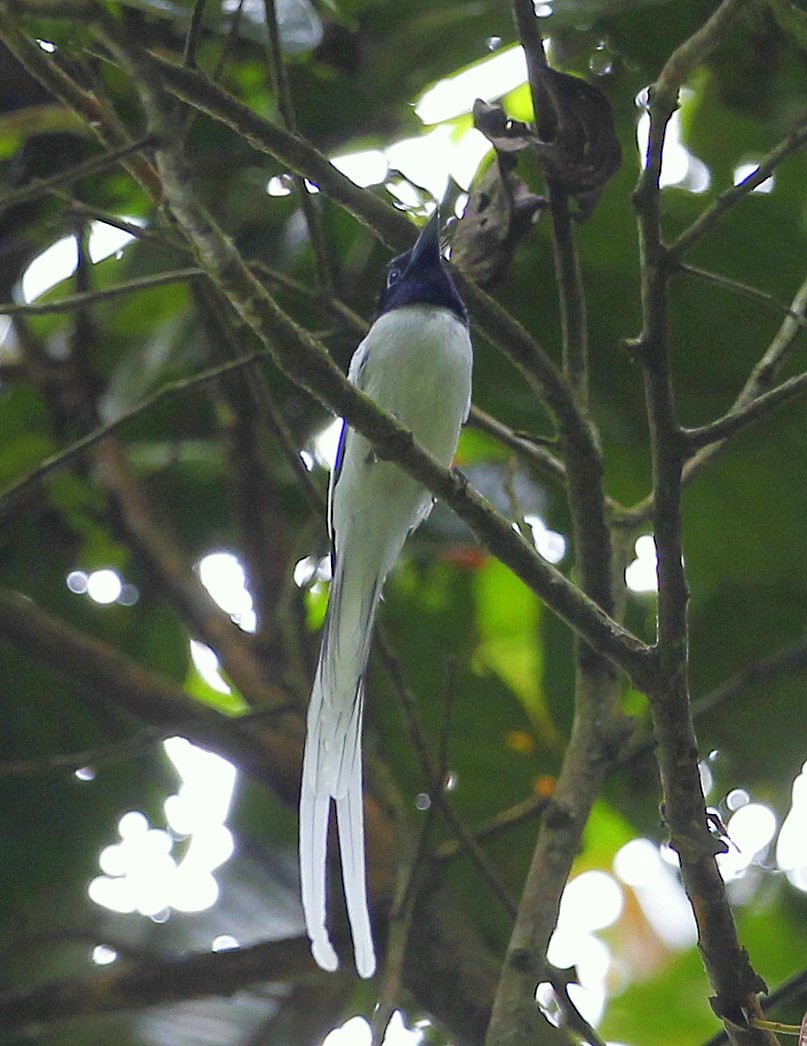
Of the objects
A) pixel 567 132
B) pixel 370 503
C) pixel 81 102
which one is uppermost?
pixel 81 102

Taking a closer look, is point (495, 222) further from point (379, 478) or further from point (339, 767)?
point (339, 767)

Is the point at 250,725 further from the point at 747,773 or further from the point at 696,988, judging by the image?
the point at 696,988

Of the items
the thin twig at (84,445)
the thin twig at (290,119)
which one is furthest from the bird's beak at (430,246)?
the thin twig at (84,445)

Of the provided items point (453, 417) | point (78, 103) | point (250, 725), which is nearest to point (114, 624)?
point (250, 725)

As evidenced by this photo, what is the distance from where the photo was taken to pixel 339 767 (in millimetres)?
2320

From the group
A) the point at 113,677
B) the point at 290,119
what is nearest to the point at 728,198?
the point at 290,119

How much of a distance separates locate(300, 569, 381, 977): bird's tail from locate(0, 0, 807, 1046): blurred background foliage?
1.06 ft

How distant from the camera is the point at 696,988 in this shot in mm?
3387

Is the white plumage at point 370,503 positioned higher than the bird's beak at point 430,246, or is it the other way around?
the bird's beak at point 430,246

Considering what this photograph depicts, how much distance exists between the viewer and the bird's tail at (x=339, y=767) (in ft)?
6.98

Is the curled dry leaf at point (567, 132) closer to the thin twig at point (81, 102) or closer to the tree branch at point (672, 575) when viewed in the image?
the tree branch at point (672, 575)

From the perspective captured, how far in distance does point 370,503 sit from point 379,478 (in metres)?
0.05

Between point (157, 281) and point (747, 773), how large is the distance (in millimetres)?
1755

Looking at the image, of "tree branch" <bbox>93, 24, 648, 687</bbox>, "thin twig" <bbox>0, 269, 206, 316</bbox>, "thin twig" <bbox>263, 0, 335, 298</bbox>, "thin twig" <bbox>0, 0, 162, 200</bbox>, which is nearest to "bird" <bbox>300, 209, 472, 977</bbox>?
"thin twig" <bbox>263, 0, 335, 298</bbox>
